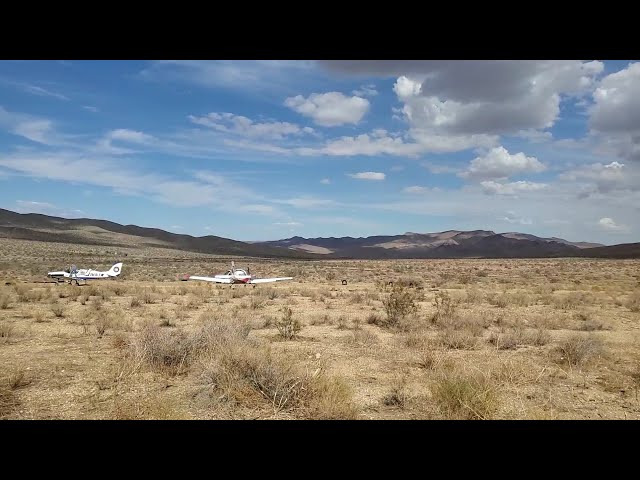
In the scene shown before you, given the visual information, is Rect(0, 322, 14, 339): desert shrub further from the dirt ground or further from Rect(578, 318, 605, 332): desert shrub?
Rect(578, 318, 605, 332): desert shrub

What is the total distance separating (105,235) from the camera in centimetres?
12706

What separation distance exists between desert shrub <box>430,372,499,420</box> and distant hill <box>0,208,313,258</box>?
11440 cm

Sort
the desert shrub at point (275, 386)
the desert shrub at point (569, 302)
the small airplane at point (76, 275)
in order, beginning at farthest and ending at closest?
the small airplane at point (76, 275) < the desert shrub at point (569, 302) < the desert shrub at point (275, 386)

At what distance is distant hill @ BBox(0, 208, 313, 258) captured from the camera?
359ft

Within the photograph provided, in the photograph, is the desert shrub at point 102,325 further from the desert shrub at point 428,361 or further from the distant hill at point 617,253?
the distant hill at point 617,253

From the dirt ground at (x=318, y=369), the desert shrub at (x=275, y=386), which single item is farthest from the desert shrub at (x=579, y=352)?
the desert shrub at (x=275, y=386)

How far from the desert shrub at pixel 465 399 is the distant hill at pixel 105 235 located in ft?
Answer: 375

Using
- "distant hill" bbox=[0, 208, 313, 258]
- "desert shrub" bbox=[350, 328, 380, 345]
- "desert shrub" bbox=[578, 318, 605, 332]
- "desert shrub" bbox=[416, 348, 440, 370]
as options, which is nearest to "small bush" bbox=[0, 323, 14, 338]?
"desert shrub" bbox=[350, 328, 380, 345]

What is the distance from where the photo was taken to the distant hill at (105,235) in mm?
109562

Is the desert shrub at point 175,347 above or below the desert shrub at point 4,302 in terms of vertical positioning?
above

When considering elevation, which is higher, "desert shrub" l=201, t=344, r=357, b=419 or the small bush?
"desert shrub" l=201, t=344, r=357, b=419

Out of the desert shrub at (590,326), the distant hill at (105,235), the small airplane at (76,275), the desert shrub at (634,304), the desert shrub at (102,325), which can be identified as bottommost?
the small airplane at (76,275)
